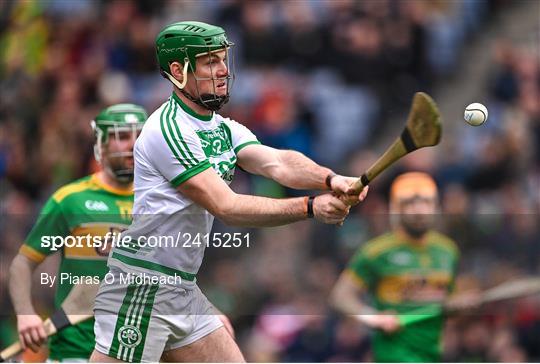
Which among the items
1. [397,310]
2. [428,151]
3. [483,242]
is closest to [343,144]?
[428,151]

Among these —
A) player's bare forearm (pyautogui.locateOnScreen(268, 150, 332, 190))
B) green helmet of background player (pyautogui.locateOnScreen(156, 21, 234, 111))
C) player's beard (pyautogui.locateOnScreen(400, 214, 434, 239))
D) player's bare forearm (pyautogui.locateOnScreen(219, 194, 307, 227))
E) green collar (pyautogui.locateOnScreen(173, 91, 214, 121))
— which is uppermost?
green helmet of background player (pyautogui.locateOnScreen(156, 21, 234, 111))

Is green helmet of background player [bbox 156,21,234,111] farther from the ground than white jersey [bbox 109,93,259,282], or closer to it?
farther from the ground

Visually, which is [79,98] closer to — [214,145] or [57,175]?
[57,175]

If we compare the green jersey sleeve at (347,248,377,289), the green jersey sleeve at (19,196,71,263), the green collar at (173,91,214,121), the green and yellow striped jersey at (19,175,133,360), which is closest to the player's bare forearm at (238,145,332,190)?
the green collar at (173,91,214,121)

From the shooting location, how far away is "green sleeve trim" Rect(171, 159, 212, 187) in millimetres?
5805

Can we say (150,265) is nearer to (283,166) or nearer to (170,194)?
(170,194)

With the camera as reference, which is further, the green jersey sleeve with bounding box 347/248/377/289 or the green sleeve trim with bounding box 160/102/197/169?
the green jersey sleeve with bounding box 347/248/377/289

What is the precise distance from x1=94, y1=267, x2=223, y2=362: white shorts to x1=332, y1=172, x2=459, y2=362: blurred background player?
106 inches

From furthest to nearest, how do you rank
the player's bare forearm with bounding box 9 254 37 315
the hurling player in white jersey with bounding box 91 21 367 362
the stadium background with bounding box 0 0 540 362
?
1. the stadium background with bounding box 0 0 540 362
2. the player's bare forearm with bounding box 9 254 37 315
3. the hurling player in white jersey with bounding box 91 21 367 362

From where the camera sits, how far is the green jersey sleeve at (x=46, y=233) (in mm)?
7109

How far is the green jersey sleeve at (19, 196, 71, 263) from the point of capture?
7109 mm

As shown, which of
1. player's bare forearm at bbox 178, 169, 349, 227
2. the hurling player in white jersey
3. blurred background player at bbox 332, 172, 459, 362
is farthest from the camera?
blurred background player at bbox 332, 172, 459, 362

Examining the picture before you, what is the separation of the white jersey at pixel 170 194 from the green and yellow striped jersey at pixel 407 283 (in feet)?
9.03

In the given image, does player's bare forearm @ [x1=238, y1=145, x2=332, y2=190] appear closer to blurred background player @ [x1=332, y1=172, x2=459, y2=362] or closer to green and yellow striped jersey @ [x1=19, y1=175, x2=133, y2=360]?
green and yellow striped jersey @ [x1=19, y1=175, x2=133, y2=360]
